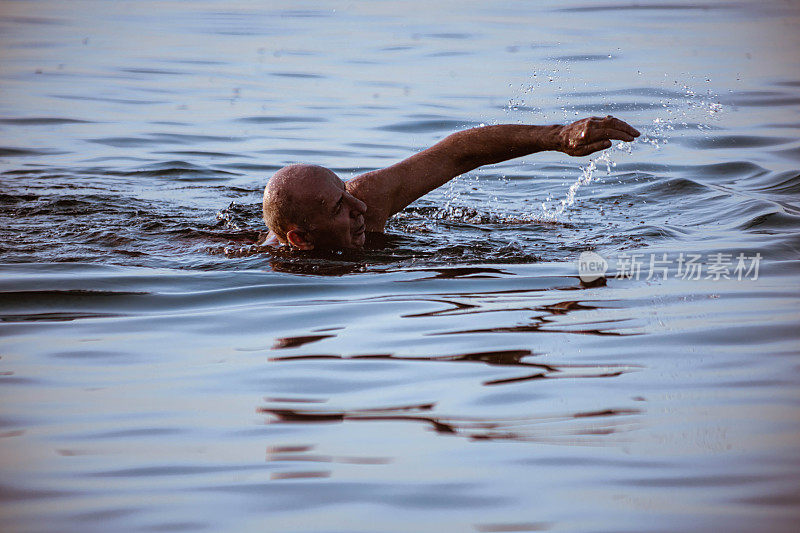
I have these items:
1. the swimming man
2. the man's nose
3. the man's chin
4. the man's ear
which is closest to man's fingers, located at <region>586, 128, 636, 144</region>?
the swimming man

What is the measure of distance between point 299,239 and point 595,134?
1.96 m

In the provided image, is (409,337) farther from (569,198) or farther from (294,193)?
(569,198)

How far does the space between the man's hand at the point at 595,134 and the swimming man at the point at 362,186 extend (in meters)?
0.16

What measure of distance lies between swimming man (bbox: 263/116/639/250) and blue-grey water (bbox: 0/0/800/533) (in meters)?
0.18

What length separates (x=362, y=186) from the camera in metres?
6.90

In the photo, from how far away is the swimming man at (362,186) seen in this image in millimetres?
6430

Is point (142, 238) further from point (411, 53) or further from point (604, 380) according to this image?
point (411, 53)

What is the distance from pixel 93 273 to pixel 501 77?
33.8 ft

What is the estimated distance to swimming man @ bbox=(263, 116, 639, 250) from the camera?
21.1ft

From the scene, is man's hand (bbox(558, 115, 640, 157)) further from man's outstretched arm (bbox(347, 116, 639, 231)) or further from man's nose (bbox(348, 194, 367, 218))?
man's nose (bbox(348, 194, 367, 218))

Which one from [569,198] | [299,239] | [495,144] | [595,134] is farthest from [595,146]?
[569,198]

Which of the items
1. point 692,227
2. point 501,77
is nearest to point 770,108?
point 501,77

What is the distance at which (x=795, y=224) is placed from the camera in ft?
23.0

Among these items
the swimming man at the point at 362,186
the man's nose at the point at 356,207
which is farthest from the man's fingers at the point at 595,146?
the man's nose at the point at 356,207
